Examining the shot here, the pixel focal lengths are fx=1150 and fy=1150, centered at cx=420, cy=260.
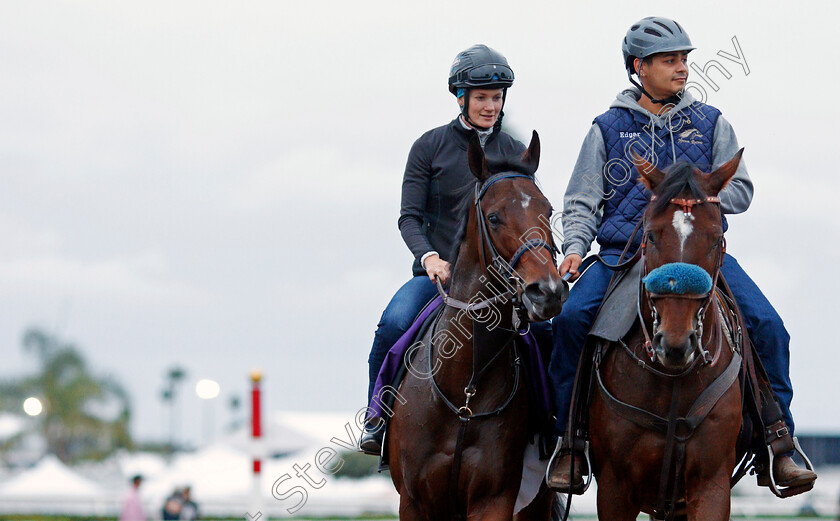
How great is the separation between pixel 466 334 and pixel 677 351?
1793 millimetres

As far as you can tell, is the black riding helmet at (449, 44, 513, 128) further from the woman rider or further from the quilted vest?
the quilted vest

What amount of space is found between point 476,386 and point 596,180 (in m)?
1.68

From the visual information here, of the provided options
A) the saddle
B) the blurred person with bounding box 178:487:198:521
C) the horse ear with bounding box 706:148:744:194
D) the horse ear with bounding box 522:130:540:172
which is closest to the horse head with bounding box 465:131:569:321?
the horse ear with bounding box 522:130:540:172

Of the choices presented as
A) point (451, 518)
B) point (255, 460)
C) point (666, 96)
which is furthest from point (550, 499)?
point (666, 96)

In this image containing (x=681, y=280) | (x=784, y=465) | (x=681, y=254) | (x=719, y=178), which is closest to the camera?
(x=681, y=280)

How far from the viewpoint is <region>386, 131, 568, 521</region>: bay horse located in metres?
7.12

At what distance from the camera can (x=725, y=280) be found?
7504 mm

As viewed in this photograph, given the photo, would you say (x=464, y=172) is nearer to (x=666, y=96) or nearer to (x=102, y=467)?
(x=666, y=96)

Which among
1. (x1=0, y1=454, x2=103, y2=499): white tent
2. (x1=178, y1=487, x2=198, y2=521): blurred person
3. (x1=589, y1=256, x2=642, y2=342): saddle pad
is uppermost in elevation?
(x1=589, y1=256, x2=642, y2=342): saddle pad

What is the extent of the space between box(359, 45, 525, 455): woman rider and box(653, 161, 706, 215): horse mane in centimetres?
202

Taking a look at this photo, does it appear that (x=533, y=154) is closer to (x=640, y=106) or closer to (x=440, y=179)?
(x=640, y=106)

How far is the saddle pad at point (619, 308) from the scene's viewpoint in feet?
23.2

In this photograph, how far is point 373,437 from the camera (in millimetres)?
8445

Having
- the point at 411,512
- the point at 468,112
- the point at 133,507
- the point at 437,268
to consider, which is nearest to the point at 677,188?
the point at 437,268
